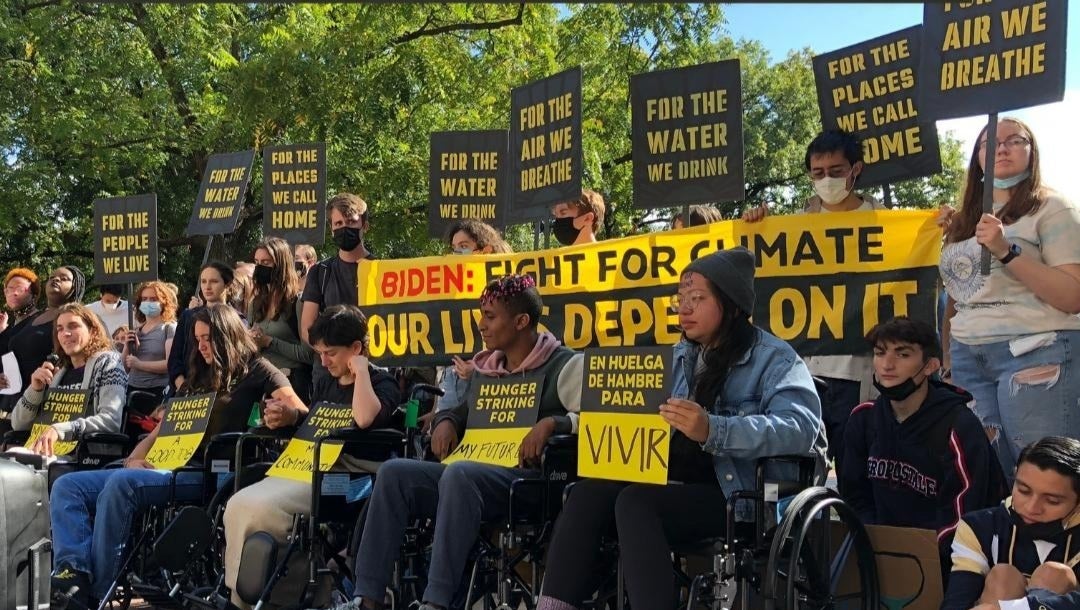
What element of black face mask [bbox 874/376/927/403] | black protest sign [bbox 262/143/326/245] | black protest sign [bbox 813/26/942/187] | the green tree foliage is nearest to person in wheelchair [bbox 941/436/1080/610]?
black face mask [bbox 874/376/927/403]

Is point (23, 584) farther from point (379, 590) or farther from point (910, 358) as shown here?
point (910, 358)

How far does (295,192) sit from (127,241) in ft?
4.34

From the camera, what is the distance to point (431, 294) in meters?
6.93

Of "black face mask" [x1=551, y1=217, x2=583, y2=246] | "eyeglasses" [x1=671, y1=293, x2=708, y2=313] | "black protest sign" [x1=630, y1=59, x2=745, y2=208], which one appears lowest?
"eyeglasses" [x1=671, y1=293, x2=708, y2=313]

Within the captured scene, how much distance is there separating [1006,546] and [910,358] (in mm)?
1041

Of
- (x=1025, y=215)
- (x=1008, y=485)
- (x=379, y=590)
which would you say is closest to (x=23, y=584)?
(x=379, y=590)

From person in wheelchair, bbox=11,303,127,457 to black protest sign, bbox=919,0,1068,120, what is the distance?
4884 mm

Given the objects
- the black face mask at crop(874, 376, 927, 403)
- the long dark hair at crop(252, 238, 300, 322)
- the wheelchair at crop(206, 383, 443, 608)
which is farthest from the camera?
the long dark hair at crop(252, 238, 300, 322)

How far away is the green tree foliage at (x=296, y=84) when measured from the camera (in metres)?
16.2

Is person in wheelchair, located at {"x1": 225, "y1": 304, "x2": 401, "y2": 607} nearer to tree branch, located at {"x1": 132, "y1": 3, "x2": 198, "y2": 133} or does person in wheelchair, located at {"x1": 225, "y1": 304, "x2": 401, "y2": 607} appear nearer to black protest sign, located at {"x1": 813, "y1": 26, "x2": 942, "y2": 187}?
black protest sign, located at {"x1": 813, "y1": 26, "x2": 942, "y2": 187}

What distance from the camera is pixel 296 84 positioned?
15906mm

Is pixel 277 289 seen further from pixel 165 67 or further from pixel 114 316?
pixel 165 67

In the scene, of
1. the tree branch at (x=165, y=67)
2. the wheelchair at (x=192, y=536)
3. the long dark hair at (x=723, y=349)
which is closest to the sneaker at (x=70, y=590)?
the wheelchair at (x=192, y=536)

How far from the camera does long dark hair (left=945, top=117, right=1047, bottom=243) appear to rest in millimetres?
5075
